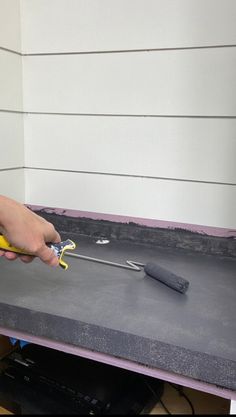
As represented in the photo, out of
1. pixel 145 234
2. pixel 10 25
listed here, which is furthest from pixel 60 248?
pixel 10 25

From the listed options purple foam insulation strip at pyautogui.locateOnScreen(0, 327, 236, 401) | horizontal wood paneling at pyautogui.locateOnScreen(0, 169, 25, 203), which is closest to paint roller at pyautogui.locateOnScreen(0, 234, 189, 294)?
purple foam insulation strip at pyautogui.locateOnScreen(0, 327, 236, 401)

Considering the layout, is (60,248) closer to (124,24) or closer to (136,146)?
(136,146)

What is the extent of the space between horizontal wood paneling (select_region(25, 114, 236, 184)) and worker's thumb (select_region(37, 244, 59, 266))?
61cm

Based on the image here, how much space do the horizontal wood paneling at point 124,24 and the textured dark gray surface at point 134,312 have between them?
646 millimetres

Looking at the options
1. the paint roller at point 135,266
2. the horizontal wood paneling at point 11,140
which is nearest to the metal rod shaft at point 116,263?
the paint roller at point 135,266

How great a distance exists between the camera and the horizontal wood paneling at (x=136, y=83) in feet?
3.60

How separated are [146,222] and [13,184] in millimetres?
486

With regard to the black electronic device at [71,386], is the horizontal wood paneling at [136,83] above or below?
above

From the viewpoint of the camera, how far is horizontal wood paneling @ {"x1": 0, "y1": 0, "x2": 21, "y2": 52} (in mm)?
1238

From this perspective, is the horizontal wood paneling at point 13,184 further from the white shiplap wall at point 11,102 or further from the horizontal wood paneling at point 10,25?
the horizontal wood paneling at point 10,25

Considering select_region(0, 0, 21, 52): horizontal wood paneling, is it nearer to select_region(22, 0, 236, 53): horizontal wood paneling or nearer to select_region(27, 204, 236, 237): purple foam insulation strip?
select_region(22, 0, 236, 53): horizontal wood paneling

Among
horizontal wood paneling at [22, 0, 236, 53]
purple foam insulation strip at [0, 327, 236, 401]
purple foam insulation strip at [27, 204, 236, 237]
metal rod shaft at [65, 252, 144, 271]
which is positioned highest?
horizontal wood paneling at [22, 0, 236, 53]

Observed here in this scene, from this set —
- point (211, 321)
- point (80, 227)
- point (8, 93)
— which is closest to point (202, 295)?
point (211, 321)

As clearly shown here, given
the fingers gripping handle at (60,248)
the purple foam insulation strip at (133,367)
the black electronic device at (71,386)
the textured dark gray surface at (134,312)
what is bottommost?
the black electronic device at (71,386)
